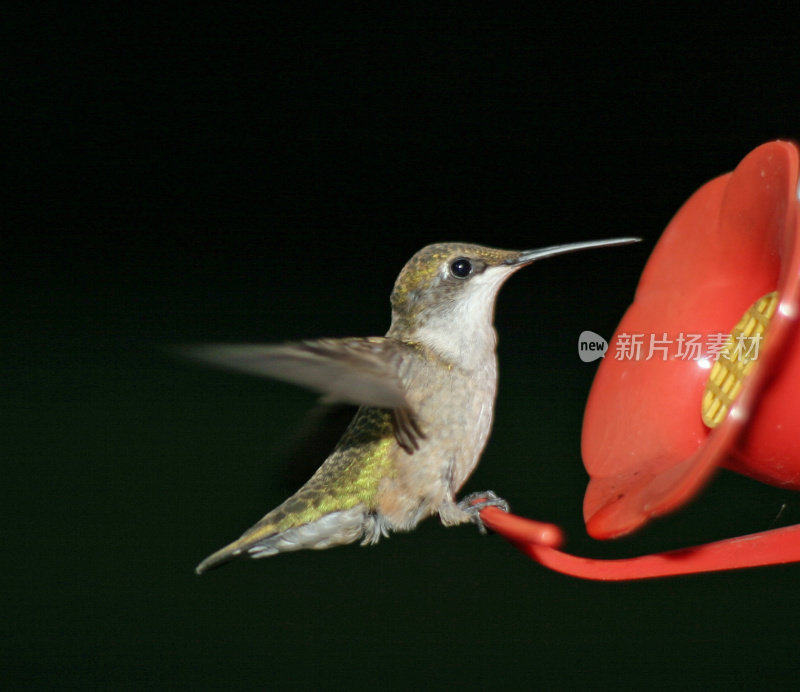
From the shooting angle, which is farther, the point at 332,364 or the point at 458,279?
the point at 458,279

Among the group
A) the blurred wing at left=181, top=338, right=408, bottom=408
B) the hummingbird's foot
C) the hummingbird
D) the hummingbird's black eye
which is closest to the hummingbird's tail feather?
the hummingbird

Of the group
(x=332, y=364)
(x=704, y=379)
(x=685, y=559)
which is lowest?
(x=685, y=559)

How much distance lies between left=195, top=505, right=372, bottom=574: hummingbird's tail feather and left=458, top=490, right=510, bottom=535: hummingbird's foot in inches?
8.4

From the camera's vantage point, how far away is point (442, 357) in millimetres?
1660

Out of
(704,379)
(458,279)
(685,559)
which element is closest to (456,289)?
(458,279)

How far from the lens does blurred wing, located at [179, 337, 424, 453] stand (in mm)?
1213

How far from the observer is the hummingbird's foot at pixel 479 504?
161 centimetres

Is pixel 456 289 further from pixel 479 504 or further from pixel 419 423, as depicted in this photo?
pixel 479 504

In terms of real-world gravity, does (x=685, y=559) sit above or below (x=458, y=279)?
below

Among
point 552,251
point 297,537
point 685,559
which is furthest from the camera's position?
point 297,537

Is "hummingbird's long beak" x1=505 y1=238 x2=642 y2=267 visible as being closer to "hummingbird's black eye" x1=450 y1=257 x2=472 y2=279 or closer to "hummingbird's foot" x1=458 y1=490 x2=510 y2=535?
"hummingbird's black eye" x1=450 y1=257 x2=472 y2=279

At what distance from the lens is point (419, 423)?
1658mm

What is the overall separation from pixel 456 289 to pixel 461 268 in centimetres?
4

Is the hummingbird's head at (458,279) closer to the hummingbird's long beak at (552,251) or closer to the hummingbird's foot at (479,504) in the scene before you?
Result: the hummingbird's long beak at (552,251)
